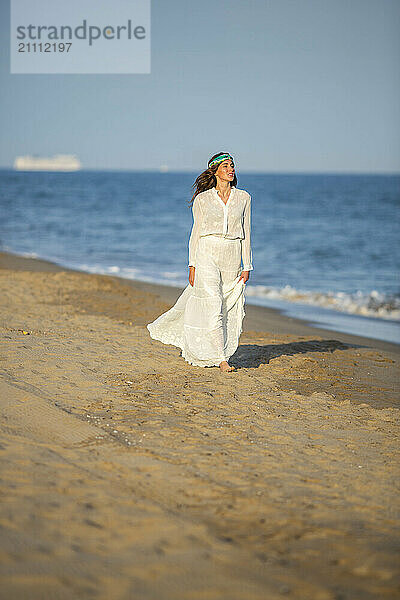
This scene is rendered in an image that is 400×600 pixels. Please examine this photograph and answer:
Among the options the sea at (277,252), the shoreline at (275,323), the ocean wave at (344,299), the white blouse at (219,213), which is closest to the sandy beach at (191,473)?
the white blouse at (219,213)

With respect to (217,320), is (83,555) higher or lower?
lower

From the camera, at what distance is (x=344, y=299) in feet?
46.9

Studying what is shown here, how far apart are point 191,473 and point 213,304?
104 inches

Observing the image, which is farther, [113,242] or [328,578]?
[113,242]

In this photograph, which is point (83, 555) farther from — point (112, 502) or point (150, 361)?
point (150, 361)

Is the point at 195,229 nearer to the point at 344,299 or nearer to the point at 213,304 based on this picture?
the point at 213,304

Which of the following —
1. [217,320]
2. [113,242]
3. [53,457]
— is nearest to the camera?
[53,457]

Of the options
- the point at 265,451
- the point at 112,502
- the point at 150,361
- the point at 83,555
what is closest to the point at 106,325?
the point at 150,361

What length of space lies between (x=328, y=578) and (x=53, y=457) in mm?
1838

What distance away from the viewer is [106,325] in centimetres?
876

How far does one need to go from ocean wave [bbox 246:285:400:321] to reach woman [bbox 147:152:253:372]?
6.90m

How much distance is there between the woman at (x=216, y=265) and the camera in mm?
6441

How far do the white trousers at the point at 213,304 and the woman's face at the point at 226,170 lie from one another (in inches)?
22.3

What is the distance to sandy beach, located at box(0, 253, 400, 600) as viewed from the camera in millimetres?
2879
